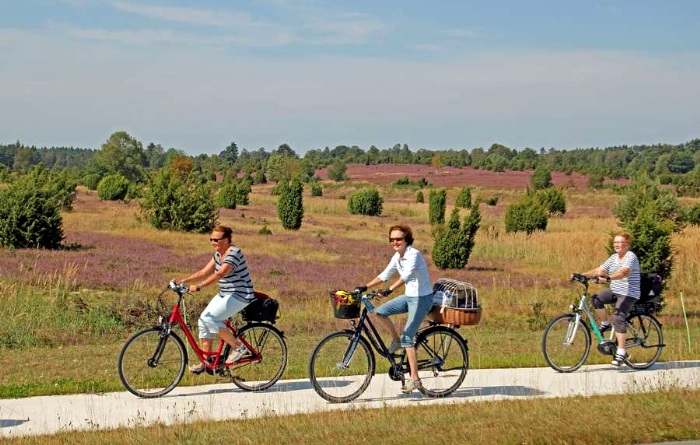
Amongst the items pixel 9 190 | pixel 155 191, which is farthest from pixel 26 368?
pixel 155 191

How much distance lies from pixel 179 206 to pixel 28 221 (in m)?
11.6

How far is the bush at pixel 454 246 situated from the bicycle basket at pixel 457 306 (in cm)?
2097

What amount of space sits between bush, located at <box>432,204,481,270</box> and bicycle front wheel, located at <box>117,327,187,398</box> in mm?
21468

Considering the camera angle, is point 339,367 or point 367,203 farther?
point 367,203

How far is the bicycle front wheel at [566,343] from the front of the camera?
1095cm

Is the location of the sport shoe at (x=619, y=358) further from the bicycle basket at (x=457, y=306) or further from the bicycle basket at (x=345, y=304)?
the bicycle basket at (x=345, y=304)

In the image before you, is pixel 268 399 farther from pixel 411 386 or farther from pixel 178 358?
pixel 411 386

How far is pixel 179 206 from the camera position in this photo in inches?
1641

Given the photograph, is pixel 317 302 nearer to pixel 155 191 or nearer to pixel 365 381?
pixel 365 381

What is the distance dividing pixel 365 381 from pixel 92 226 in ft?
116

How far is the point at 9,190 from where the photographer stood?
32.0 m

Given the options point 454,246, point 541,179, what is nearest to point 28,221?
point 454,246

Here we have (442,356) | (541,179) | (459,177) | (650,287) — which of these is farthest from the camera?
(459,177)

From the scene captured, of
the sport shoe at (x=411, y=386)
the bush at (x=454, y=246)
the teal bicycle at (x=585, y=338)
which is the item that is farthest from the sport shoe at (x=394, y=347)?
the bush at (x=454, y=246)
